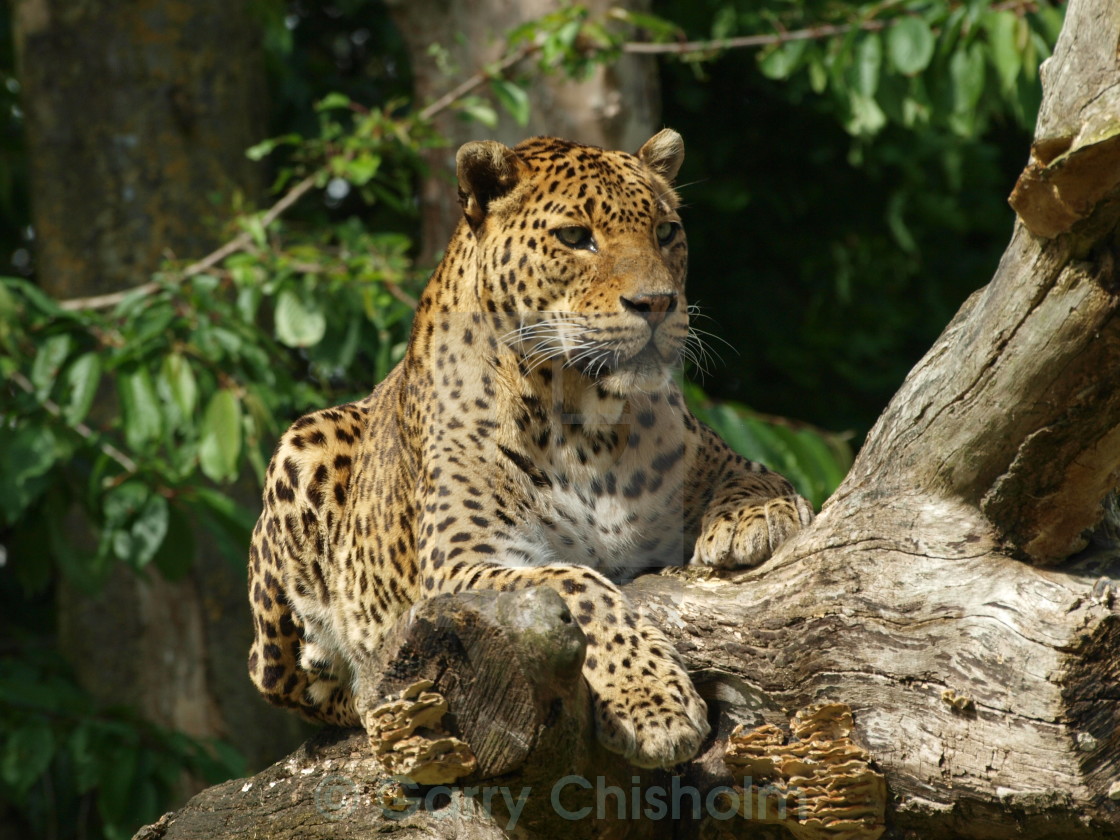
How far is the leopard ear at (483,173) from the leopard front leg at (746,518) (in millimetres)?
1415

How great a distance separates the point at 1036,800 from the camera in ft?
13.4

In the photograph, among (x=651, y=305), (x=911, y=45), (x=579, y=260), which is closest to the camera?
(x=651, y=305)

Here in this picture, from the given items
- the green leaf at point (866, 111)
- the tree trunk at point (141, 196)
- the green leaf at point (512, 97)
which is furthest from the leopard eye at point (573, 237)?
the tree trunk at point (141, 196)

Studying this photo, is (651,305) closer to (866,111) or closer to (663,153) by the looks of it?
(663,153)

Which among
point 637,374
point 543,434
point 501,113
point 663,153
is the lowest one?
point 543,434

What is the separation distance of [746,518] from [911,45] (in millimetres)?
5038

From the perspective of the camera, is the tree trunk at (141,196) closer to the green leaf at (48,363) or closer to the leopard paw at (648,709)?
the green leaf at (48,363)

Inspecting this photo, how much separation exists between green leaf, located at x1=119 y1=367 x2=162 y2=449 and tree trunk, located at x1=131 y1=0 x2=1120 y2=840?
14.6ft

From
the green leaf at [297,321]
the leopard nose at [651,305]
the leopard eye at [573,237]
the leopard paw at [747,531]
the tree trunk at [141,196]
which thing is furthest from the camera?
the tree trunk at [141,196]

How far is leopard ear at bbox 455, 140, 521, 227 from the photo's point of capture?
18.9 ft

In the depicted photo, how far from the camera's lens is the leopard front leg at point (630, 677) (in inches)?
166

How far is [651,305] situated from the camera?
17.6ft

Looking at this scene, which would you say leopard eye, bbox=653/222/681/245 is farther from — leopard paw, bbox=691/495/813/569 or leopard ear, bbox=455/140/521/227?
leopard paw, bbox=691/495/813/569

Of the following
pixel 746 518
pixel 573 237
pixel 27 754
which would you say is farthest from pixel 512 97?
pixel 27 754
